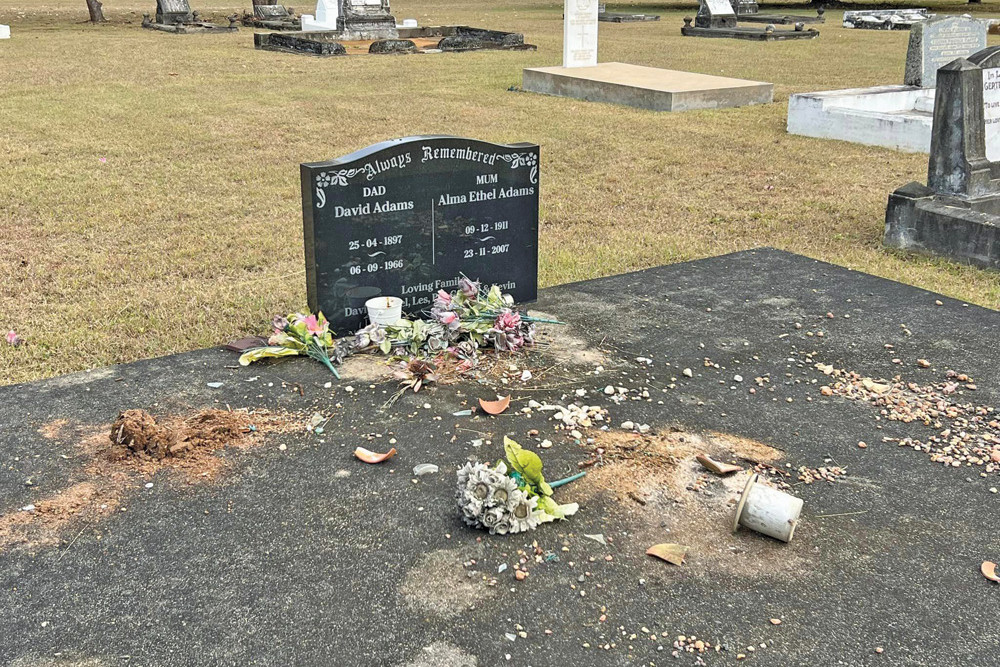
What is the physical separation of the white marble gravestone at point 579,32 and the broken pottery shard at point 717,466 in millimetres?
13192

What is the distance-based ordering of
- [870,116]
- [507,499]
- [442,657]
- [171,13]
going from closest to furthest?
[442,657] → [507,499] → [870,116] → [171,13]

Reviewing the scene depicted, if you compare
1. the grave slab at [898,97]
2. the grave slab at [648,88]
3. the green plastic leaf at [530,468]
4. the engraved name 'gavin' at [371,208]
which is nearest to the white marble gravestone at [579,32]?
the grave slab at [648,88]

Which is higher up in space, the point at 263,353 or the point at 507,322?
the point at 507,322

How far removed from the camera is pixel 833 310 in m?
5.55

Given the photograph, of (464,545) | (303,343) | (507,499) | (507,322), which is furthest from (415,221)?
(464,545)

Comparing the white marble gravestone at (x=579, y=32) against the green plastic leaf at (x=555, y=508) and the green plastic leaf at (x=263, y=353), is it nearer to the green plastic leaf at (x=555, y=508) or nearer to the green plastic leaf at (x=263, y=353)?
the green plastic leaf at (x=263, y=353)

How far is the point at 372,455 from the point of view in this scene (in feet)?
12.4

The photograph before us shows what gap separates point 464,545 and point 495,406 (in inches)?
41.6

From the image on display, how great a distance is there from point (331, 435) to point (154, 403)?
2.79ft

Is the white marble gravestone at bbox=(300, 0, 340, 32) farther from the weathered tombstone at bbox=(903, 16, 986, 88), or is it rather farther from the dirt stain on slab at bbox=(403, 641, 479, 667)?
the dirt stain on slab at bbox=(403, 641, 479, 667)

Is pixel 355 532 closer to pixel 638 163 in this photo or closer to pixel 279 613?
pixel 279 613

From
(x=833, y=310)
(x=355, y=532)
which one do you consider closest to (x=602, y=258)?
(x=833, y=310)

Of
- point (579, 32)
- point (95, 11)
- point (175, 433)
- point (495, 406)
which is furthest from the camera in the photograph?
point (95, 11)

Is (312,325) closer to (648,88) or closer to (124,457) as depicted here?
(124,457)
